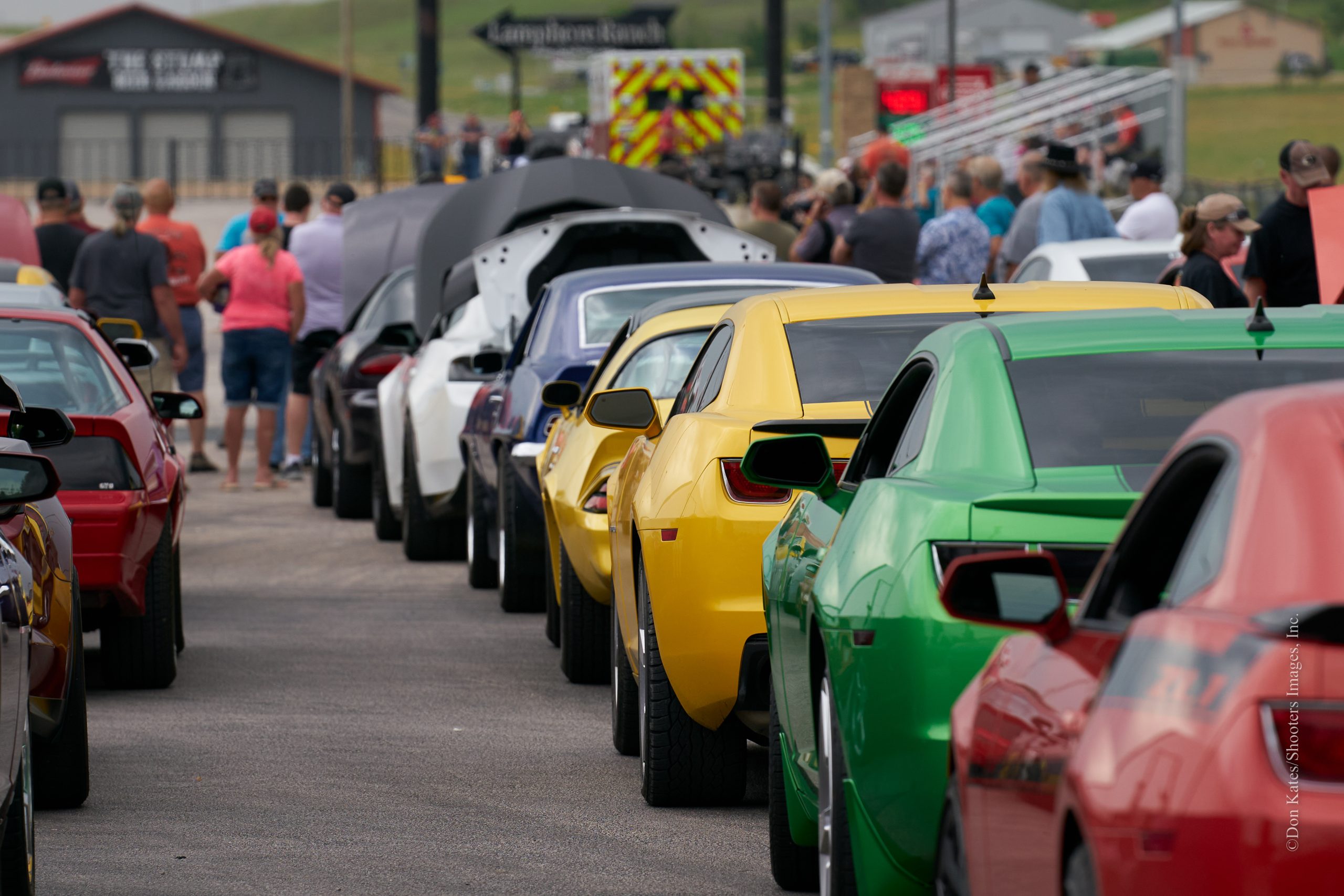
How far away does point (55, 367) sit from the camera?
359 inches

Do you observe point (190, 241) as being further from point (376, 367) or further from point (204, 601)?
point (204, 601)

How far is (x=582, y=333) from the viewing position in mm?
10750

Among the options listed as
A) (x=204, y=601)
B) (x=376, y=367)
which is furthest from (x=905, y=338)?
(x=376, y=367)

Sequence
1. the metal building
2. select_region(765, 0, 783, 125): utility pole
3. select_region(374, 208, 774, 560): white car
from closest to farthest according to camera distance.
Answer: select_region(374, 208, 774, 560): white car
select_region(765, 0, 783, 125): utility pole
the metal building

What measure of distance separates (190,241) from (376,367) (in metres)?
3.17

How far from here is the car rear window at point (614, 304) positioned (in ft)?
35.0

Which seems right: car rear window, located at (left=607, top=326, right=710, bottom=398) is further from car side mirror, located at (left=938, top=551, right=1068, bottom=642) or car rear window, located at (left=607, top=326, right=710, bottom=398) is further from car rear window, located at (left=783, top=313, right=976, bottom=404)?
car side mirror, located at (left=938, top=551, right=1068, bottom=642)

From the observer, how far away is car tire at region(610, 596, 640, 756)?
763 cm

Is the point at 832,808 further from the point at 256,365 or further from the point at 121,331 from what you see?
the point at 256,365

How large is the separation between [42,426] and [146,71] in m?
78.8

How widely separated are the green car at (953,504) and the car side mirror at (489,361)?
6.70m

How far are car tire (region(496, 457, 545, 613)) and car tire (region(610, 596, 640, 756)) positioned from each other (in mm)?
2969

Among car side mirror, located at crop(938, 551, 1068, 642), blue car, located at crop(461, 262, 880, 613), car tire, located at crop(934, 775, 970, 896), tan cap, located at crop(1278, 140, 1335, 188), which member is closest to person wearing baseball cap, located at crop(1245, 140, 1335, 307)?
tan cap, located at crop(1278, 140, 1335, 188)

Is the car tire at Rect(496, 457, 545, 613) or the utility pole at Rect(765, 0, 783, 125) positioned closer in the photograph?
the car tire at Rect(496, 457, 545, 613)
